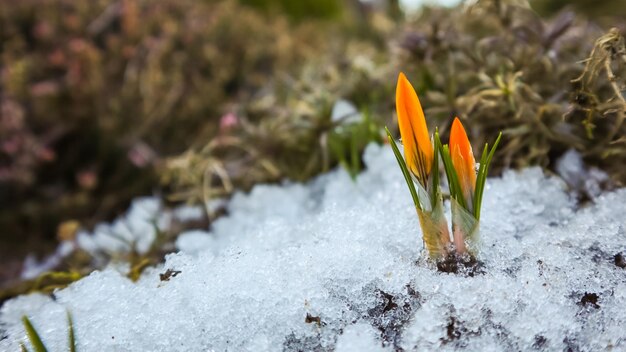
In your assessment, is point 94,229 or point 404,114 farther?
point 94,229

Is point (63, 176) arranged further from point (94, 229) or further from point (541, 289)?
point (541, 289)

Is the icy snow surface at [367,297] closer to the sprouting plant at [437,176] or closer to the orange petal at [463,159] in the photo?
the sprouting plant at [437,176]

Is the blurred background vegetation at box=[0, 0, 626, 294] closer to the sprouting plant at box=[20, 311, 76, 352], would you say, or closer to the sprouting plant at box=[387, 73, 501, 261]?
the sprouting plant at box=[387, 73, 501, 261]

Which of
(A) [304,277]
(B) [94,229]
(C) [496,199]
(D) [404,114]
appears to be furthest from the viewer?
(B) [94,229]

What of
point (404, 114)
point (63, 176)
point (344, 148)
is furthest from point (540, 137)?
point (63, 176)

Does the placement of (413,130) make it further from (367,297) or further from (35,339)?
(35,339)

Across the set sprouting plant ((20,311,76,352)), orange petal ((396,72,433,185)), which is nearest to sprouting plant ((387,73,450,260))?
orange petal ((396,72,433,185))

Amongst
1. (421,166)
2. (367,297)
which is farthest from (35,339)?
(421,166)
